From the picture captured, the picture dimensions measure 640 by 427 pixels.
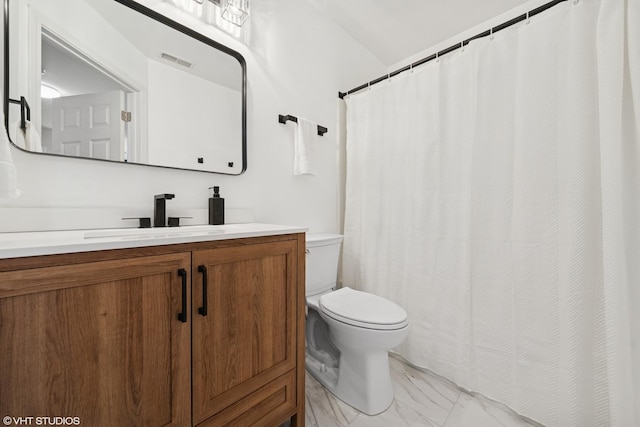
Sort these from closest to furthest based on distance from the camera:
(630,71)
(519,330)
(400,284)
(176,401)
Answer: (176,401) → (630,71) → (519,330) → (400,284)

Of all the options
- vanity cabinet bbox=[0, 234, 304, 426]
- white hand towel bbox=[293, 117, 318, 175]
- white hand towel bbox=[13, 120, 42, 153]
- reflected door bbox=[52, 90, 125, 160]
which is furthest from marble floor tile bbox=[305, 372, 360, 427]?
white hand towel bbox=[13, 120, 42, 153]

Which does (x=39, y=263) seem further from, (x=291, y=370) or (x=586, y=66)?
(x=586, y=66)

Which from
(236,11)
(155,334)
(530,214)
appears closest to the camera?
(155,334)

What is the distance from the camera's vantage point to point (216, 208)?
1.31 meters

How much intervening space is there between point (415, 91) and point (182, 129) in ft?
4.39

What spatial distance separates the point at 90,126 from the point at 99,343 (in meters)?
0.85

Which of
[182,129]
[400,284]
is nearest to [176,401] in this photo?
[182,129]

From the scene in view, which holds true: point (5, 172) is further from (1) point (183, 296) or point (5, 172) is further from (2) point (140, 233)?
(1) point (183, 296)

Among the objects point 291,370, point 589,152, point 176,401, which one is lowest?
point 291,370

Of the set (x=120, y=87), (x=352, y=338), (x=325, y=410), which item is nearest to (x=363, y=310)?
(x=352, y=338)

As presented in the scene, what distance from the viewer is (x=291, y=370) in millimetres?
1078

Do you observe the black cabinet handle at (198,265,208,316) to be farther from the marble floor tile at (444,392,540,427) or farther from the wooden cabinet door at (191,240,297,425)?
the marble floor tile at (444,392,540,427)

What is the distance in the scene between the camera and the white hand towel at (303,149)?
5.51ft

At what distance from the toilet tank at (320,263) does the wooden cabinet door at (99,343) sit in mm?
825
